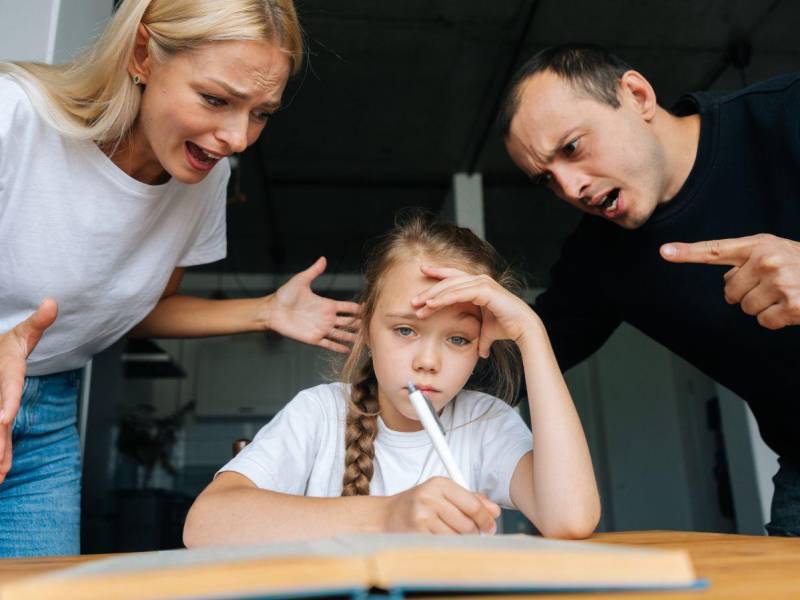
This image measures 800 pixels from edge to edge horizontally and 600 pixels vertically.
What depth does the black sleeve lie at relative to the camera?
4.58 ft

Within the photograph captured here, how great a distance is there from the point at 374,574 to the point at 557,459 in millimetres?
612

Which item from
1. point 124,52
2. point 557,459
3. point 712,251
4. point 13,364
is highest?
point 124,52

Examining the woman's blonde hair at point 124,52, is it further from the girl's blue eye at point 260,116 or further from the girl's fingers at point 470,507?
the girl's fingers at point 470,507

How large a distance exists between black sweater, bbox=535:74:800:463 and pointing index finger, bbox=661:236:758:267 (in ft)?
1.31

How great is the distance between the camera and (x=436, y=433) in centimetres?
74

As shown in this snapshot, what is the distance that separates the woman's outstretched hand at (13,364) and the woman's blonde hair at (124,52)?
338 millimetres

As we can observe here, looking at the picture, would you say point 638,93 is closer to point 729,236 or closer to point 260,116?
point 729,236

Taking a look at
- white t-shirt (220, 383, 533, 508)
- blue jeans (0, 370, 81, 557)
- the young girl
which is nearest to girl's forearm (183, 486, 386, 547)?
the young girl

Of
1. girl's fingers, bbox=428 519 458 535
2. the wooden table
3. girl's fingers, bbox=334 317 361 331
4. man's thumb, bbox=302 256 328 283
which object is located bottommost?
the wooden table

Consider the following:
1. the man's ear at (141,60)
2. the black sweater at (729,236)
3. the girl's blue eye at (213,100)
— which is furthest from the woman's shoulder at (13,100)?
the black sweater at (729,236)

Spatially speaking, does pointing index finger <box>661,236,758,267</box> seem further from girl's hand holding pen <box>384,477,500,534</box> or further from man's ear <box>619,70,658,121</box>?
man's ear <box>619,70,658,121</box>

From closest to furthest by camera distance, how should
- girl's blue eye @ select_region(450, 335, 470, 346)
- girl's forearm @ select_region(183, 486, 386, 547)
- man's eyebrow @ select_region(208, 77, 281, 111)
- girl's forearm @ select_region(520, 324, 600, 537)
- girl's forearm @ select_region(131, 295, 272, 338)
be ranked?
girl's forearm @ select_region(183, 486, 386, 547) < girl's forearm @ select_region(520, 324, 600, 537) < man's eyebrow @ select_region(208, 77, 281, 111) < girl's blue eye @ select_region(450, 335, 470, 346) < girl's forearm @ select_region(131, 295, 272, 338)

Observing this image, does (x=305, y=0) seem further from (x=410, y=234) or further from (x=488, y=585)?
(x=488, y=585)

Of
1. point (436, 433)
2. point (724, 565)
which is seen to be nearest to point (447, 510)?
point (436, 433)
